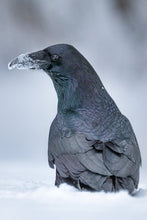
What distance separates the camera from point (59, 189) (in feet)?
6.75

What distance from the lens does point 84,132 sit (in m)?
2.06

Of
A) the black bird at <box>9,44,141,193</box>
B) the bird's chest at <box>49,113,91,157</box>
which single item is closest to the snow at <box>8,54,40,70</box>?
the black bird at <box>9,44,141,193</box>

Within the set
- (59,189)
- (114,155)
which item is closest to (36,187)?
(59,189)

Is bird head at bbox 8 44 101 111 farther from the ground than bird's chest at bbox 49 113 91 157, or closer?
farther from the ground

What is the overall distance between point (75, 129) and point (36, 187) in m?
0.24

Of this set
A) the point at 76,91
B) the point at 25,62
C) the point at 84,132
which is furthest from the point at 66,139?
the point at 25,62

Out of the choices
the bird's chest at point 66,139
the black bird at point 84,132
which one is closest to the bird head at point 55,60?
the black bird at point 84,132

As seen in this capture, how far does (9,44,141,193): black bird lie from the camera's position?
2.00 meters

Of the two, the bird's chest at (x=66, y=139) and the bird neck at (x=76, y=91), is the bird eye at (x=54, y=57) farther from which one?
the bird's chest at (x=66, y=139)

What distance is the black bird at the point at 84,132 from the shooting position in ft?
6.56

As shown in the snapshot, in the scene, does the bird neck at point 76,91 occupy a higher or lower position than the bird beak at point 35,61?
lower

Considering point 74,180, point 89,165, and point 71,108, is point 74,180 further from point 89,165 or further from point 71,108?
point 71,108

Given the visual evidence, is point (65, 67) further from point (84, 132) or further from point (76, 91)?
point (84, 132)

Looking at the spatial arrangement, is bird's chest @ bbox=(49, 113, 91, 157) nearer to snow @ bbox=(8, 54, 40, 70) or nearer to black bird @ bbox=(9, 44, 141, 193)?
black bird @ bbox=(9, 44, 141, 193)
